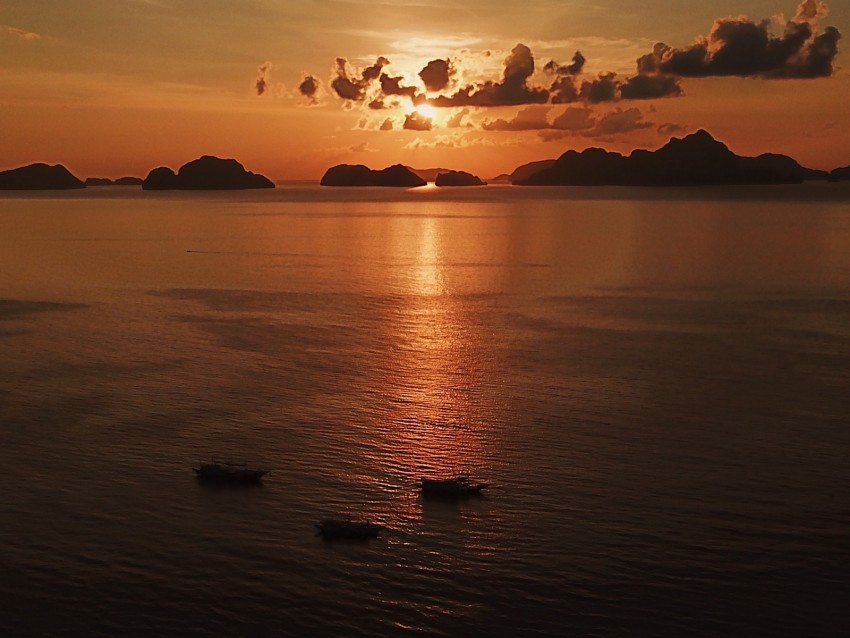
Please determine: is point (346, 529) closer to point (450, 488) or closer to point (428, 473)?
point (450, 488)

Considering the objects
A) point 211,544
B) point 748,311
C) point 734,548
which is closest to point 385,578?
point 211,544

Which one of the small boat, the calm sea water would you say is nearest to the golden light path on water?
the calm sea water

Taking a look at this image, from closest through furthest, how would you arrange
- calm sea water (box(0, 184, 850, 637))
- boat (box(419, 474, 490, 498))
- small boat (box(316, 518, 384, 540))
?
calm sea water (box(0, 184, 850, 637)) < small boat (box(316, 518, 384, 540)) < boat (box(419, 474, 490, 498))

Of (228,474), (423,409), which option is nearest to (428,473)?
(228,474)

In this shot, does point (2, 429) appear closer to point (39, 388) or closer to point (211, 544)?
point (39, 388)

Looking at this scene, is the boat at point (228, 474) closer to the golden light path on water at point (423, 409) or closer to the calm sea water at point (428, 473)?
the calm sea water at point (428, 473)

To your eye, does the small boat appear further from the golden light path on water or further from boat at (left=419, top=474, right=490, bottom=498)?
boat at (left=419, top=474, right=490, bottom=498)

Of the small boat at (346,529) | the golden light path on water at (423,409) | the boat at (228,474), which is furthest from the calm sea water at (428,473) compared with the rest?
the boat at (228,474)
